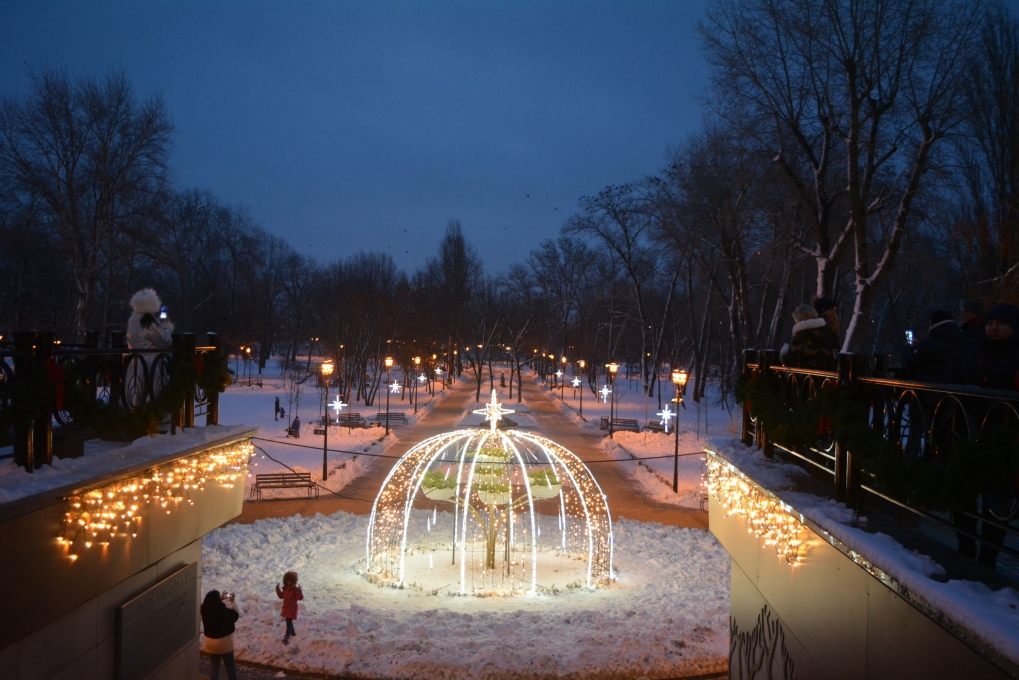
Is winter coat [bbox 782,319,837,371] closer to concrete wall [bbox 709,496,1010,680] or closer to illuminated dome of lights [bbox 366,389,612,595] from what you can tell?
concrete wall [bbox 709,496,1010,680]

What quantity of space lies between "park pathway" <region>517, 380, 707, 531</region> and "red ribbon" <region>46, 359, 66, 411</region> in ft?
47.6

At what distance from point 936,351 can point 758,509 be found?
6.00 feet

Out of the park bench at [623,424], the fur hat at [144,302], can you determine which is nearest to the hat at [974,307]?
the fur hat at [144,302]

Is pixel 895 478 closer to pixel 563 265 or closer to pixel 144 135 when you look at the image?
pixel 144 135

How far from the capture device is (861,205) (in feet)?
64.6

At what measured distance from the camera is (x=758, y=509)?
6141mm

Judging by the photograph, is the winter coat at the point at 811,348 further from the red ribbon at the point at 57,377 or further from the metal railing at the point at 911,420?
the red ribbon at the point at 57,377

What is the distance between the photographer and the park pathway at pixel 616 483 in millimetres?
18125

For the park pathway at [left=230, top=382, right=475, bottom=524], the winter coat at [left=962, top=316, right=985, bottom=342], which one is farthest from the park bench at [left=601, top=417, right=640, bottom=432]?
the winter coat at [left=962, top=316, right=985, bottom=342]

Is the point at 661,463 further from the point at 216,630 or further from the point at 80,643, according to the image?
the point at 80,643

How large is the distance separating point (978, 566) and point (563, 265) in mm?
Answer: 59231

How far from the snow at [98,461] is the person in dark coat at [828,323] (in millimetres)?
5592

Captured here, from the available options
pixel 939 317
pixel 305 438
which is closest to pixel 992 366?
pixel 939 317

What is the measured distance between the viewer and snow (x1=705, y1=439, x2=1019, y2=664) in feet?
9.21
